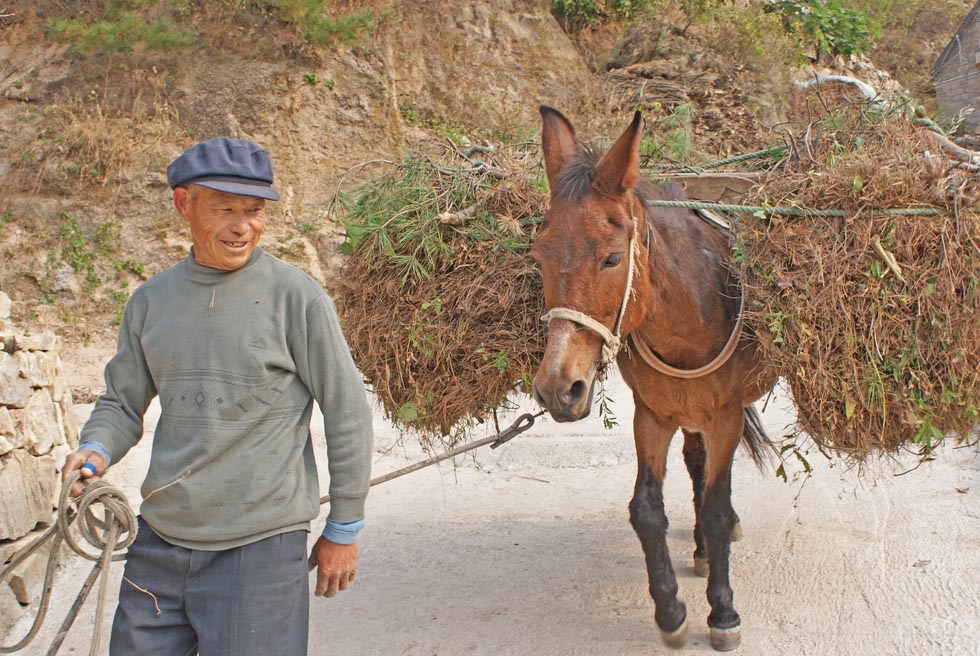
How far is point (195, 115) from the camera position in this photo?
10.1m

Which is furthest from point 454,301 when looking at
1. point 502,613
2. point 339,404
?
point 502,613

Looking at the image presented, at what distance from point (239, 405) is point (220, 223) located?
1.58 feet

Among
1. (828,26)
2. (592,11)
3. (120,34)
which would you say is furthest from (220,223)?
(828,26)

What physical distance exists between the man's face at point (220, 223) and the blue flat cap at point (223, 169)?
0.03 m

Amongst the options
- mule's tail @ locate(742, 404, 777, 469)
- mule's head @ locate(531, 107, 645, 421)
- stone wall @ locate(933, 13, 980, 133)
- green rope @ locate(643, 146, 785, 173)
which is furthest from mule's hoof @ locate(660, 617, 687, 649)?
stone wall @ locate(933, 13, 980, 133)

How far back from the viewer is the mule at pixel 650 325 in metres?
2.52

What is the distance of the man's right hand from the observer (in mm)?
1894

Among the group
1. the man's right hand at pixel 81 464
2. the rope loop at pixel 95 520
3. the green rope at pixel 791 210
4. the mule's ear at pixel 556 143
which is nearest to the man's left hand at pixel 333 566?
the rope loop at pixel 95 520

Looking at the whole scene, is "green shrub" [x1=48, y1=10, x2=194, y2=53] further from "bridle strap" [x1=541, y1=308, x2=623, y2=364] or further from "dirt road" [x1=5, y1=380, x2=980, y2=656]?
"bridle strap" [x1=541, y1=308, x2=623, y2=364]

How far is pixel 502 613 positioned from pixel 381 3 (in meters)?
9.94

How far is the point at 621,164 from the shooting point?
2.60 meters

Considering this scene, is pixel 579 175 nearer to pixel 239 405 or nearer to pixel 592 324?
pixel 592 324

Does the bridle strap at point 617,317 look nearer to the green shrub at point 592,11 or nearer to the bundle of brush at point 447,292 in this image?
the bundle of brush at point 447,292

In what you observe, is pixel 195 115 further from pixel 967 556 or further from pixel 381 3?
pixel 967 556
